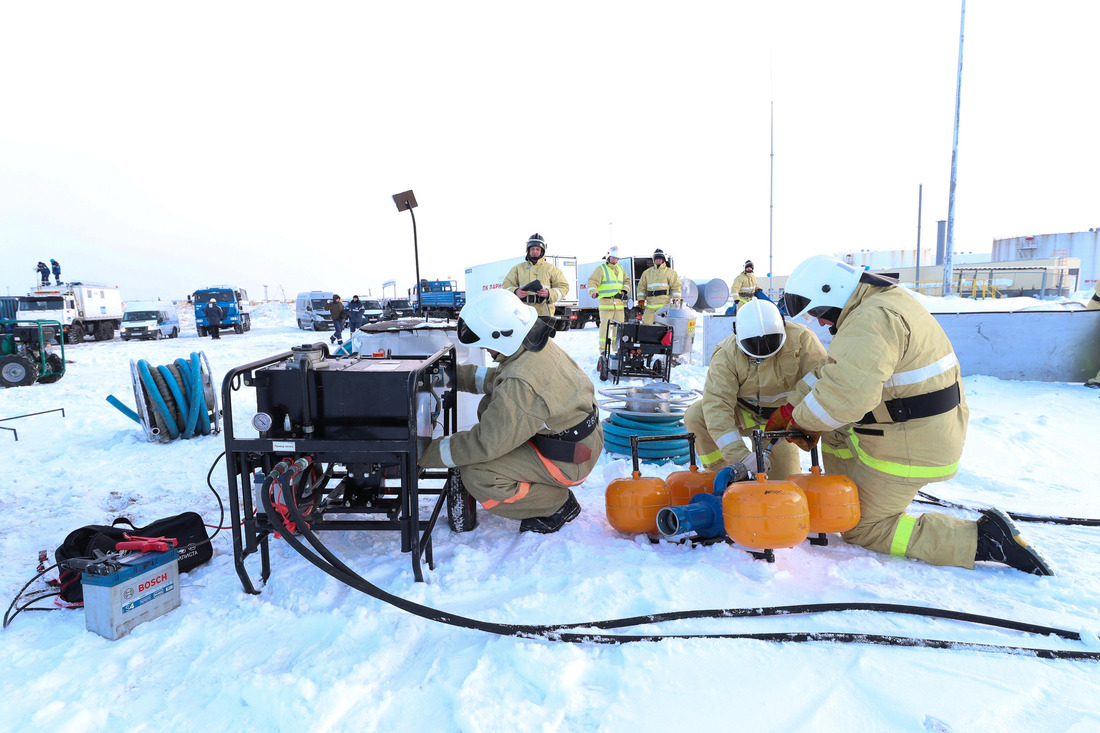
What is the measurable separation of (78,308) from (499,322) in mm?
23905

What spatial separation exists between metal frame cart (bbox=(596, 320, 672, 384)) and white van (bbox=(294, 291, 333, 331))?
17919 millimetres

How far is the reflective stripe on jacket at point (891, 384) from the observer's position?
9.13ft

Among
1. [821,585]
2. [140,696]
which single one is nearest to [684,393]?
[821,585]

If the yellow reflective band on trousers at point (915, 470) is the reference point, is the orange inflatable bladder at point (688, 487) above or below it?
below

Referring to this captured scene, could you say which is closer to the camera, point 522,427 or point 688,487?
point 522,427

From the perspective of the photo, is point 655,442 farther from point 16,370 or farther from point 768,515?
point 16,370

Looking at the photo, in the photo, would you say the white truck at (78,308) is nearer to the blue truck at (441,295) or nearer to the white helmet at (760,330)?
the blue truck at (441,295)

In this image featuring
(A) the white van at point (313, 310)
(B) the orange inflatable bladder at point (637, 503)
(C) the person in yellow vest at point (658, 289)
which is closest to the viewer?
(B) the orange inflatable bladder at point (637, 503)

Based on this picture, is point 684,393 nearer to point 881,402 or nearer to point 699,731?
point 881,402

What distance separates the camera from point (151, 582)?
2516 mm

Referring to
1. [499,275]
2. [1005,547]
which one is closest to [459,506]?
[1005,547]

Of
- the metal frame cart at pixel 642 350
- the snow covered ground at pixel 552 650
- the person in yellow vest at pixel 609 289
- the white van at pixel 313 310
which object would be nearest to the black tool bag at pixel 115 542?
the snow covered ground at pixel 552 650

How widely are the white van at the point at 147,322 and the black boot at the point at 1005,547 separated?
79.8 ft

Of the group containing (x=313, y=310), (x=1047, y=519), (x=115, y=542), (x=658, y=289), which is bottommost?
(x=1047, y=519)
